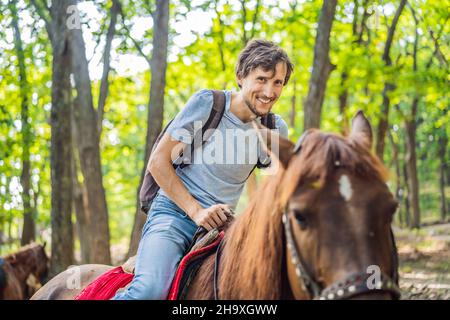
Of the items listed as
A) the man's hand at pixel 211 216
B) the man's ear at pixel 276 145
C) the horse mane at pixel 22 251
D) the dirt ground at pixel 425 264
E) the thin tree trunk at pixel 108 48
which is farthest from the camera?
the thin tree trunk at pixel 108 48

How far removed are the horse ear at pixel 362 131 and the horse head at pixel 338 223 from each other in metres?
0.12

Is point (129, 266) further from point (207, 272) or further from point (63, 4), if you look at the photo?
point (63, 4)

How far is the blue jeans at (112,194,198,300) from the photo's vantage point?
2.97m

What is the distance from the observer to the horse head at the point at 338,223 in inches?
83.1

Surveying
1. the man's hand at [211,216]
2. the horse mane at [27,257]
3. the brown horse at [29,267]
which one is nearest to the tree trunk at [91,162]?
the brown horse at [29,267]

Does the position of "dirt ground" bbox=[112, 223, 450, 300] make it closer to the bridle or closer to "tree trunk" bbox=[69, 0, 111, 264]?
"tree trunk" bbox=[69, 0, 111, 264]

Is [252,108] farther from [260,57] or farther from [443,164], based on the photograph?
[443,164]

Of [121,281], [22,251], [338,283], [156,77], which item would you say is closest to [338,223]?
[338,283]

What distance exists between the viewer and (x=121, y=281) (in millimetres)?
3557

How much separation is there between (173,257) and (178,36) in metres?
12.5

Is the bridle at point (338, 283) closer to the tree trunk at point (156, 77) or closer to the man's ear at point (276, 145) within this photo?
the man's ear at point (276, 145)

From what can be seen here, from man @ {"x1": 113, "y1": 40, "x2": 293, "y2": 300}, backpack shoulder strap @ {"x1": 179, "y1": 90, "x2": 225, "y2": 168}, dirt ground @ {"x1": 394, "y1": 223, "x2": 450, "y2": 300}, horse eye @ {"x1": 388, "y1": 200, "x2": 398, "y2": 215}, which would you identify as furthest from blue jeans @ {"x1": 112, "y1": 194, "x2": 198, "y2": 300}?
dirt ground @ {"x1": 394, "y1": 223, "x2": 450, "y2": 300}

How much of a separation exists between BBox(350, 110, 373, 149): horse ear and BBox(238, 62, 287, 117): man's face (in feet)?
2.49
